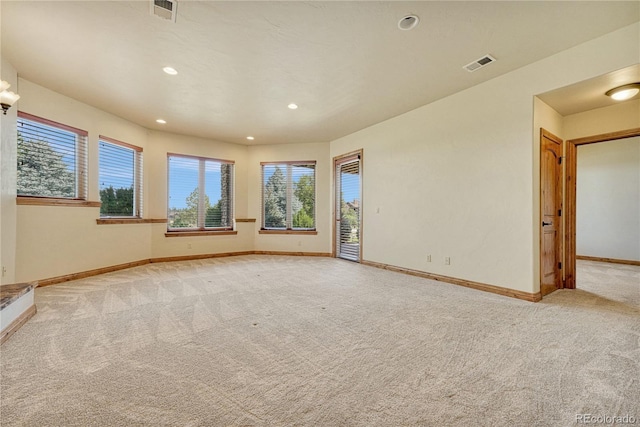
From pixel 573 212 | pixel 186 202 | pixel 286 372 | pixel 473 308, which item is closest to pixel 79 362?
pixel 286 372

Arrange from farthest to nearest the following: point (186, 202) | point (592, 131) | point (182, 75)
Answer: point (186, 202) → point (592, 131) → point (182, 75)

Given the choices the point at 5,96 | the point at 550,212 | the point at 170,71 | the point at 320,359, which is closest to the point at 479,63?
Answer: the point at 550,212

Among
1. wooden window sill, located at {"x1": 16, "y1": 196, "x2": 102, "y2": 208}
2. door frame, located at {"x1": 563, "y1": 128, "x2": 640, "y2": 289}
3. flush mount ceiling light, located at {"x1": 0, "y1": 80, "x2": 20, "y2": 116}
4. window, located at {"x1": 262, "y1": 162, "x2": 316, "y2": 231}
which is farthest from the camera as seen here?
window, located at {"x1": 262, "y1": 162, "x2": 316, "y2": 231}

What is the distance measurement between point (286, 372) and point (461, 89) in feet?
13.1

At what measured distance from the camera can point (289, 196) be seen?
6.77 meters

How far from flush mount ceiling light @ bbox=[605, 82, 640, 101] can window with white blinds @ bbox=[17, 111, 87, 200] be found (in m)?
7.01

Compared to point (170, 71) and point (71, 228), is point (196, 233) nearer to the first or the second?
point (71, 228)

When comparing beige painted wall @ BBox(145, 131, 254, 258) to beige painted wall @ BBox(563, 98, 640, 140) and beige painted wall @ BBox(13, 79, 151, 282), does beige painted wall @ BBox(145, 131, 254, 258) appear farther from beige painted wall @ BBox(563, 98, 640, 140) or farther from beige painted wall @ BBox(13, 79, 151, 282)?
beige painted wall @ BBox(563, 98, 640, 140)

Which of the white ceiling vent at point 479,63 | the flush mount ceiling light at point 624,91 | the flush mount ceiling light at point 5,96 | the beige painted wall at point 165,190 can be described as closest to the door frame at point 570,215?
the flush mount ceiling light at point 624,91

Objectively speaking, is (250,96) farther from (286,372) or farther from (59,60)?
(286,372)

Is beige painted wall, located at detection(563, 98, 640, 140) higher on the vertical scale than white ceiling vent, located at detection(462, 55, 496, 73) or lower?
lower

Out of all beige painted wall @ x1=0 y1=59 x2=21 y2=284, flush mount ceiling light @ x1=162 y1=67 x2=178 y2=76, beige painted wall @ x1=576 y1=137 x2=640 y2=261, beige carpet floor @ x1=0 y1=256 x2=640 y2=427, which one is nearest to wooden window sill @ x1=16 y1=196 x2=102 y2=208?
beige painted wall @ x1=0 y1=59 x2=21 y2=284

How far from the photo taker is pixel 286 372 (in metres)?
1.75

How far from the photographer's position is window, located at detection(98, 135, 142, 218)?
4.71 meters
